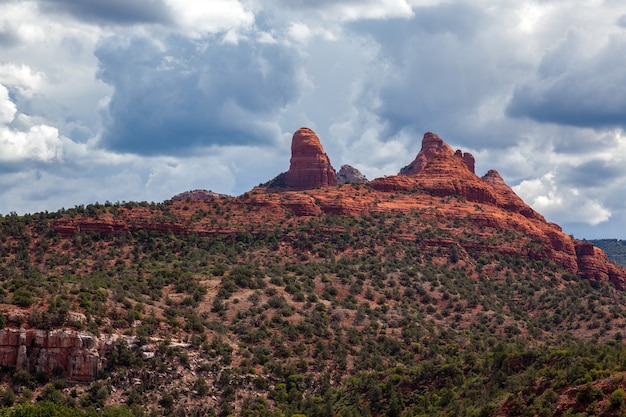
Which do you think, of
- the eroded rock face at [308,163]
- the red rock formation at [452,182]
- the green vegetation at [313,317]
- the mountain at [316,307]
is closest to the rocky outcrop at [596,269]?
the mountain at [316,307]

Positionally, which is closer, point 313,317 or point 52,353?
point 52,353

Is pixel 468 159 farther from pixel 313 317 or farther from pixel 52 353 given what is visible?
pixel 52 353

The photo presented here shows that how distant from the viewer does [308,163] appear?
195250mm

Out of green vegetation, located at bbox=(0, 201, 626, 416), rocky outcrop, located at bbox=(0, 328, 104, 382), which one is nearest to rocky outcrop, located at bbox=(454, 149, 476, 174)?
green vegetation, located at bbox=(0, 201, 626, 416)

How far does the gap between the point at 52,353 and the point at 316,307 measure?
132 ft

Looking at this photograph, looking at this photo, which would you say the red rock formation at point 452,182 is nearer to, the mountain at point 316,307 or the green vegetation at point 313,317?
the mountain at point 316,307

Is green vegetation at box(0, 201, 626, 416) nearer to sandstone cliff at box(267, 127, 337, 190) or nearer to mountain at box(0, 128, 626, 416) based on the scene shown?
mountain at box(0, 128, 626, 416)

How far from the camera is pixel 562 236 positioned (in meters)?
163

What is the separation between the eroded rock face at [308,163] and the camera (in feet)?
637

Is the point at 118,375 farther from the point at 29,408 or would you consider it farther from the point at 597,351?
the point at 597,351

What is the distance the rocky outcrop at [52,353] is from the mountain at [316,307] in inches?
4.8

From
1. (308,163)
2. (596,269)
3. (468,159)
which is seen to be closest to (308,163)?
(308,163)

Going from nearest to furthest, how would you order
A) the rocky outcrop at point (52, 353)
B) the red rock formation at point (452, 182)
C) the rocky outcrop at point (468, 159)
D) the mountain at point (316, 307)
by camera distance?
the mountain at point (316, 307) → the rocky outcrop at point (52, 353) → the red rock formation at point (452, 182) → the rocky outcrop at point (468, 159)

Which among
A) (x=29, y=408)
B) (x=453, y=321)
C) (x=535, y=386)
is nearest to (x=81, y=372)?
(x=29, y=408)
